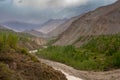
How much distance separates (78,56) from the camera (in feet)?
204

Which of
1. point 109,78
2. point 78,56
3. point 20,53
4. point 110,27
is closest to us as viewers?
point 20,53

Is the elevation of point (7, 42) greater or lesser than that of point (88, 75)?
greater

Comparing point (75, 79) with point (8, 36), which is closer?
point (8, 36)

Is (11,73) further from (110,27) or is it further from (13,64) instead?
(110,27)

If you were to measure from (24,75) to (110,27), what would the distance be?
153m

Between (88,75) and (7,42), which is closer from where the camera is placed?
(7,42)

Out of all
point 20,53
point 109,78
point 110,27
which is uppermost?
point 110,27

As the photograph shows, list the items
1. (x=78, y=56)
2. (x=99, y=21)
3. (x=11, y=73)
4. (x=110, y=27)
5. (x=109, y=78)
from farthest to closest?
(x=99, y=21) < (x=110, y=27) < (x=78, y=56) < (x=109, y=78) < (x=11, y=73)

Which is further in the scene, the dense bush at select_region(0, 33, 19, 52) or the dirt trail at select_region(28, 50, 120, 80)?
Result: the dirt trail at select_region(28, 50, 120, 80)

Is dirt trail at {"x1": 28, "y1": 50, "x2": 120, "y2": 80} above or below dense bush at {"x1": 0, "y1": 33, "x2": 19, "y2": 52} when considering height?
below

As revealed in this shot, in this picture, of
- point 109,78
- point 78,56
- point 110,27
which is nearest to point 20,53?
point 109,78

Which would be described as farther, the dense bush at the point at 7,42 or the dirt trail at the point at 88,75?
the dirt trail at the point at 88,75

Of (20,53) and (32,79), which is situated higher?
(20,53)

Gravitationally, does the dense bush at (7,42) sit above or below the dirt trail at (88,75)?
above
